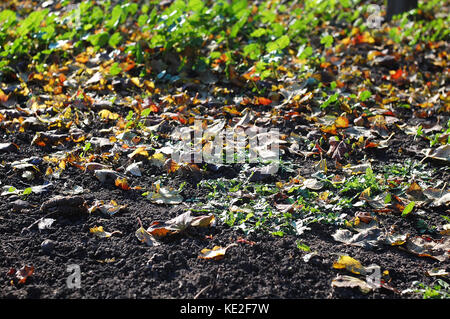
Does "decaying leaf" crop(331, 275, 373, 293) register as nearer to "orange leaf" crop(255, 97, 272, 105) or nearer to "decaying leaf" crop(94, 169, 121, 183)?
"decaying leaf" crop(94, 169, 121, 183)

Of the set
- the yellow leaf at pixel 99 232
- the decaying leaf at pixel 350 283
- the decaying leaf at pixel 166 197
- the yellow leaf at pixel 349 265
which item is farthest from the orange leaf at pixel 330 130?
the yellow leaf at pixel 99 232

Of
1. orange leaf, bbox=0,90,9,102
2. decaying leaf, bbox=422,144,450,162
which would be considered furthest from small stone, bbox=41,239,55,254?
decaying leaf, bbox=422,144,450,162

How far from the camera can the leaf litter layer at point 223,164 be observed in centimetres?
238

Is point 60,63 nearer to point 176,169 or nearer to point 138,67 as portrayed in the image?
point 138,67

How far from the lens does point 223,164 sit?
3.21 metres

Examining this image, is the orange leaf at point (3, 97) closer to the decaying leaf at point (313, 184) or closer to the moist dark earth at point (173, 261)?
the moist dark earth at point (173, 261)

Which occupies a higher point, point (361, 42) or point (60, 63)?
point (60, 63)

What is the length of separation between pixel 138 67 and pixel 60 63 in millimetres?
737

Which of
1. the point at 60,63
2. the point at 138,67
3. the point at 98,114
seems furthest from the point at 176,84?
the point at 60,63

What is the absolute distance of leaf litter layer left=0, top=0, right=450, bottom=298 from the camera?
238 centimetres

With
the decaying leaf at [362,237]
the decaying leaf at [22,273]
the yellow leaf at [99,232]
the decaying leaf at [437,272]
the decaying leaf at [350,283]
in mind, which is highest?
the decaying leaf at [22,273]

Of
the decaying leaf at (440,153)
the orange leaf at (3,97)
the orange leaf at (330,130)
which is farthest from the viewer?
the orange leaf at (3,97)
